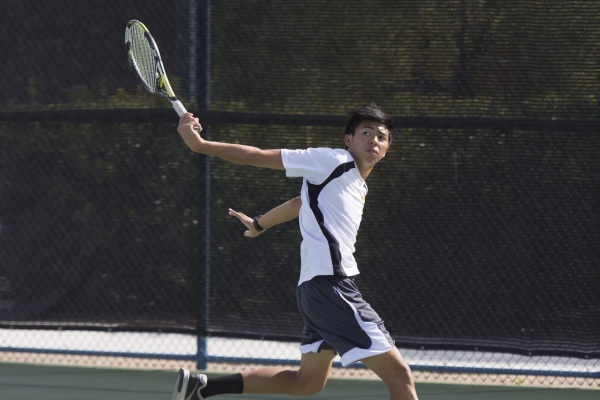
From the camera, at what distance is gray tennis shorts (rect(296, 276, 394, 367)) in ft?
11.8

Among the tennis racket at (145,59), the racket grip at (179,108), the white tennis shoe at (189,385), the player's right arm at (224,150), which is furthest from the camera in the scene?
the tennis racket at (145,59)

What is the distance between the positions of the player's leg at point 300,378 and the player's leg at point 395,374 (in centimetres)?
31

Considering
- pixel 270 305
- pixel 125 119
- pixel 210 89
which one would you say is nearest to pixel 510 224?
pixel 270 305

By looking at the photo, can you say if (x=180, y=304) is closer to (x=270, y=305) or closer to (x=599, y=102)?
(x=270, y=305)

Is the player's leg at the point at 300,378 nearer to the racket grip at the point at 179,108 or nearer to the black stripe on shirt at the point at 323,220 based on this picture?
the black stripe on shirt at the point at 323,220

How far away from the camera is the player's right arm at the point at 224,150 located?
11.7ft

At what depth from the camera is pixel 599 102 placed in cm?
527

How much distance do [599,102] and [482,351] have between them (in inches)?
57.7

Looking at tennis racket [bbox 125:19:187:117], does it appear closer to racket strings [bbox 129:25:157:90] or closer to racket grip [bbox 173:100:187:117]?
racket strings [bbox 129:25:157:90]

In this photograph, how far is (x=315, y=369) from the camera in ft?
12.7

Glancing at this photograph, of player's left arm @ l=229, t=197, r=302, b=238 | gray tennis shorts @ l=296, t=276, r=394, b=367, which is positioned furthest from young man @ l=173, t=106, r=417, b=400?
player's left arm @ l=229, t=197, r=302, b=238

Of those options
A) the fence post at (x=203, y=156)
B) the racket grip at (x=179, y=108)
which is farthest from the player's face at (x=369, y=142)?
the fence post at (x=203, y=156)

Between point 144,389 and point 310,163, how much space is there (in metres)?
Result: 2.25

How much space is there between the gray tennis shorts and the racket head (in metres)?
1.11
